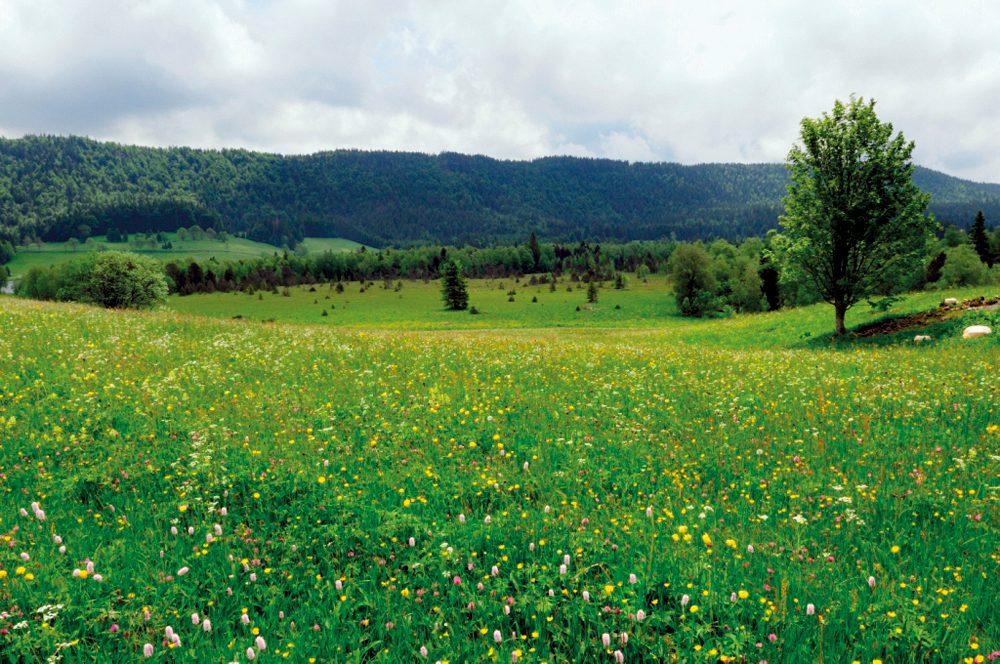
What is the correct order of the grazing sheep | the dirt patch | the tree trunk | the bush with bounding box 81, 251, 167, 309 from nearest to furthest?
the grazing sheep
the dirt patch
the tree trunk
the bush with bounding box 81, 251, 167, 309

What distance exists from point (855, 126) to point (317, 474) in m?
29.3

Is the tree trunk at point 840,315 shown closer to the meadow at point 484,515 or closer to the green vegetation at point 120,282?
the meadow at point 484,515

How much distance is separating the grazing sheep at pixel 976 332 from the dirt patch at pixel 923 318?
438 centimetres

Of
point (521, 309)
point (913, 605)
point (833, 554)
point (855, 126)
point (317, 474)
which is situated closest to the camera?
point (913, 605)

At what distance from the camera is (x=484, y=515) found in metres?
6.50

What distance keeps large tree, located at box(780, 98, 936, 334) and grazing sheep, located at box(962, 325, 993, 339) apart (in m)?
5.89

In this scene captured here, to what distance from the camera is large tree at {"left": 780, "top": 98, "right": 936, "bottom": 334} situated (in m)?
25.0

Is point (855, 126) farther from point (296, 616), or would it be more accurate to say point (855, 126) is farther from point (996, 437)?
point (296, 616)

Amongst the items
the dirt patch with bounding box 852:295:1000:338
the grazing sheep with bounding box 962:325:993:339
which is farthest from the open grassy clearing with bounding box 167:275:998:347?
the grazing sheep with bounding box 962:325:993:339

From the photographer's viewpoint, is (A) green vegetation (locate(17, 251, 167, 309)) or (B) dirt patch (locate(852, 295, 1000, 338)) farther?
(A) green vegetation (locate(17, 251, 167, 309))

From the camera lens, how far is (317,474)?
708 centimetres

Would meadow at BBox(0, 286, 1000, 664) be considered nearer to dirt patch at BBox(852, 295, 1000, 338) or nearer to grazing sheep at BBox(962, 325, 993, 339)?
grazing sheep at BBox(962, 325, 993, 339)

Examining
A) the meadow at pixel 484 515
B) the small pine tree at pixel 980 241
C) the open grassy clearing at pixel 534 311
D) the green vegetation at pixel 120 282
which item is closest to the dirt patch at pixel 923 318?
the open grassy clearing at pixel 534 311

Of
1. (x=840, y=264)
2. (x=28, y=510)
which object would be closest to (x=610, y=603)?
(x=28, y=510)
